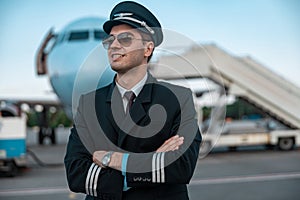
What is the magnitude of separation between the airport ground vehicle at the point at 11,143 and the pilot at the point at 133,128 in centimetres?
741

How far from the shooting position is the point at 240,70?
1248 cm

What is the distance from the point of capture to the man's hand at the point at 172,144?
1326mm

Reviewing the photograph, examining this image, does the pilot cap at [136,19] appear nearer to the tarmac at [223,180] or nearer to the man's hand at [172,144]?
the man's hand at [172,144]

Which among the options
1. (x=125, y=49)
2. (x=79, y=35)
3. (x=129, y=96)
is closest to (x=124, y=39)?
(x=125, y=49)

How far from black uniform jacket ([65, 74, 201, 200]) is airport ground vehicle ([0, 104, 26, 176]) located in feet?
24.3

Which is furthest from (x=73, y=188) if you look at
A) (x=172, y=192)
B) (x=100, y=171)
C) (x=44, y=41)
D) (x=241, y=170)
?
(x=44, y=41)

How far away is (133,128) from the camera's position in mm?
1292

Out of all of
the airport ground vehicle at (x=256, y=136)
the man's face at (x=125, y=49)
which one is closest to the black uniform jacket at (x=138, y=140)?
the man's face at (x=125, y=49)

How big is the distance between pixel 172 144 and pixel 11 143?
303 inches

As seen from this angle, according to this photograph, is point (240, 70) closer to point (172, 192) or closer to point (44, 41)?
point (44, 41)

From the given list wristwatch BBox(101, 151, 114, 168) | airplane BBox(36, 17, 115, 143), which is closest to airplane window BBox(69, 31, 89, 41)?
airplane BBox(36, 17, 115, 143)

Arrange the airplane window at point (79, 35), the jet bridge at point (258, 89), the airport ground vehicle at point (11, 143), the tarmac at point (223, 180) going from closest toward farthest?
1. the tarmac at point (223, 180)
2. the airport ground vehicle at point (11, 143)
3. the airplane window at point (79, 35)
4. the jet bridge at point (258, 89)

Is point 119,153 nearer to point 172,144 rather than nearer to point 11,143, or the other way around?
point 172,144

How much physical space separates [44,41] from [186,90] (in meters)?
9.96
